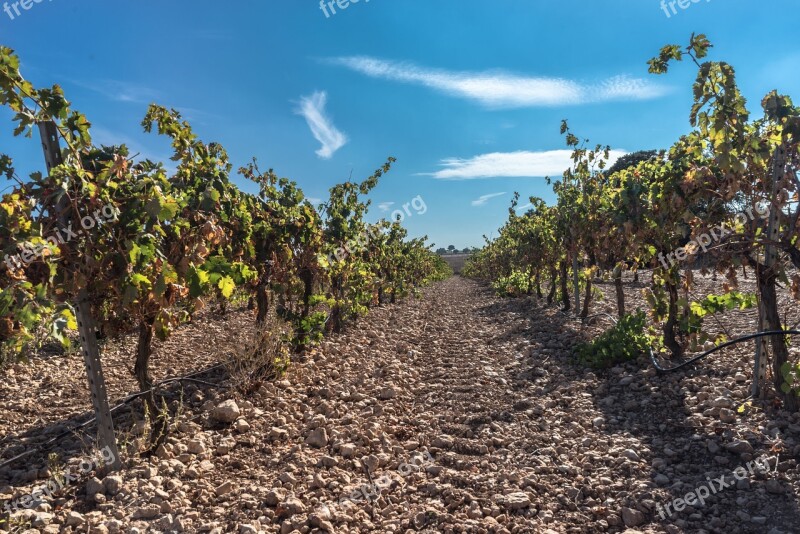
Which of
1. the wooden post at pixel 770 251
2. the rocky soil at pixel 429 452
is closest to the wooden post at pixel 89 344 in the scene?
the rocky soil at pixel 429 452

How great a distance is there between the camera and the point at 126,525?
2.98 metres

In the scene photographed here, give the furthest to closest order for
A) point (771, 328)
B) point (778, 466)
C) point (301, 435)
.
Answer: point (301, 435), point (771, 328), point (778, 466)

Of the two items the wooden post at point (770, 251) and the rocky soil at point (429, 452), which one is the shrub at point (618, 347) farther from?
the wooden post at point (770, 251)

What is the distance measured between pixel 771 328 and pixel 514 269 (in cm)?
1862

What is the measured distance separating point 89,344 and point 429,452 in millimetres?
2838

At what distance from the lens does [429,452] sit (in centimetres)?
429

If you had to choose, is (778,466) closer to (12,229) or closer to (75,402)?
(12,229)

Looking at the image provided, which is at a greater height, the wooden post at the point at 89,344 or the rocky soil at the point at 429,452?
the wooden post at the point at 89,344

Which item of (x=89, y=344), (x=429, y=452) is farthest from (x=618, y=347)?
(x=89, y=344)

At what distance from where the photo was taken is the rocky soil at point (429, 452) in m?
3.14

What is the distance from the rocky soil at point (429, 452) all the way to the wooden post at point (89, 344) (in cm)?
25

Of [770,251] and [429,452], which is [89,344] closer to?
[429,452]

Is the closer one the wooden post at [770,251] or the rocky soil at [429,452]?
the rocky soil at [429,452]

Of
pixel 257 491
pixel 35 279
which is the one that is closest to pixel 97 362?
pixel 35 279
